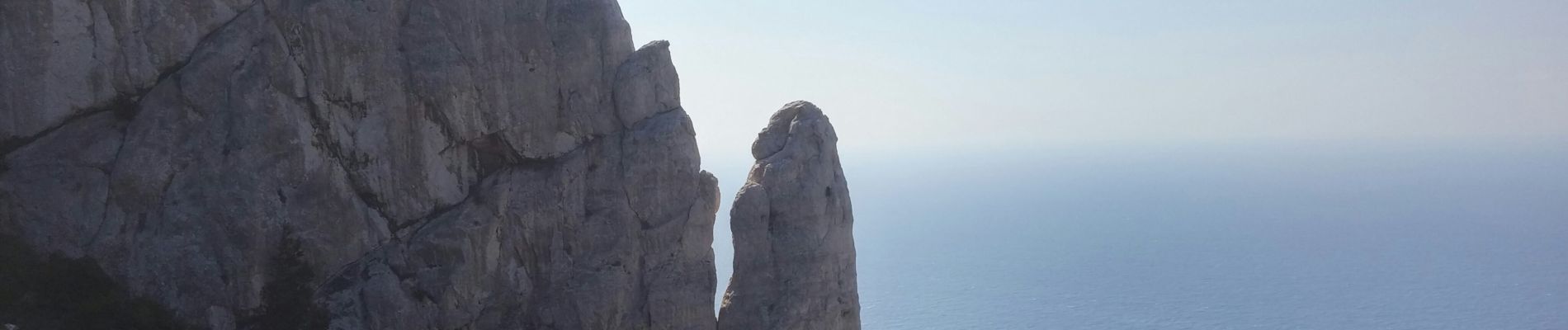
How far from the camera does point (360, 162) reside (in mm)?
25984

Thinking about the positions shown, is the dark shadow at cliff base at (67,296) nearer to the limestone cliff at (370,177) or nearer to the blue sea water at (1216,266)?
the limestone cliff at (370,177)

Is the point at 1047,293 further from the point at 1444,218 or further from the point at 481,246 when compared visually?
the point at 1444,218

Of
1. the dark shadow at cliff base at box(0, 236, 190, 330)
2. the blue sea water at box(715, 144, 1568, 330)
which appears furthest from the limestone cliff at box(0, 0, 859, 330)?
the blue sea water at box(715, 144, 1568, 330)

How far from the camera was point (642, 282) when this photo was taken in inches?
1057

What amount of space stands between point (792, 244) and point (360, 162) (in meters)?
9.85

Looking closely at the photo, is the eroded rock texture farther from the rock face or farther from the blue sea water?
the blue sea water

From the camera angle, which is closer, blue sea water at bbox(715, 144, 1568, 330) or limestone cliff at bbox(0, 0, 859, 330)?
limestone cliff at bbox(0, 0, 859, 330)

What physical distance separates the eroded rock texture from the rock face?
0.92m

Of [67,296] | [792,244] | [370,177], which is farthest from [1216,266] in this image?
[67,296]

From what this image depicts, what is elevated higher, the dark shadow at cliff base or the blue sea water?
the blue sea water

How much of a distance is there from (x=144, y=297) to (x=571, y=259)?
30.0 feet

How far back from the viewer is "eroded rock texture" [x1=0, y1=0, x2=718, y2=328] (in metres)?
25.4

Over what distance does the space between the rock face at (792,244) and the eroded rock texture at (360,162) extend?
92cm

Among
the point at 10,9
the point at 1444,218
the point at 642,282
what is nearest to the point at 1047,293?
the point at 642,282
